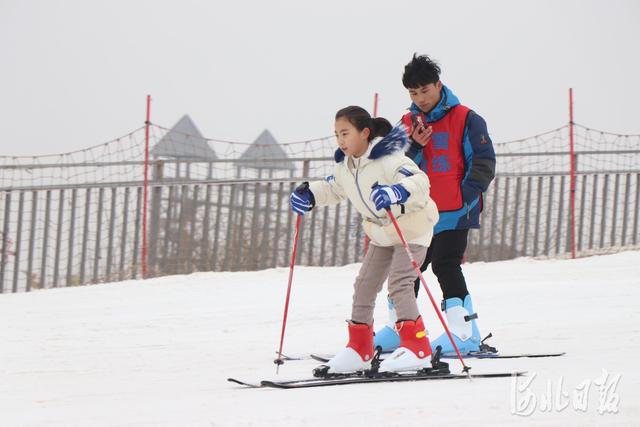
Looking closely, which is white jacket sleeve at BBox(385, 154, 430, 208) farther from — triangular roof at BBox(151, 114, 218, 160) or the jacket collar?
triangular roof at BBox(151, 114, 218, 160)

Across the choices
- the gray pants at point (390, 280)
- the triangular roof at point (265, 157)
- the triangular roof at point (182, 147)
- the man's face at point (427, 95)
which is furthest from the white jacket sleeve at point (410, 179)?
the triangular roof at point (265, 157)

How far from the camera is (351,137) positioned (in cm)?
500

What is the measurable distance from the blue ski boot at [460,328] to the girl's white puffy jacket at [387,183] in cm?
69

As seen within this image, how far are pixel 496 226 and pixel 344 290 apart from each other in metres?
3.75

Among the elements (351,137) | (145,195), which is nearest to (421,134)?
(351,137)

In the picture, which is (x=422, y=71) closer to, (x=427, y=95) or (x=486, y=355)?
(x=427, y=95)

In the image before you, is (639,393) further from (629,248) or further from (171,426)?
(629,248)

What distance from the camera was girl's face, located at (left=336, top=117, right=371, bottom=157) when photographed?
5.00m

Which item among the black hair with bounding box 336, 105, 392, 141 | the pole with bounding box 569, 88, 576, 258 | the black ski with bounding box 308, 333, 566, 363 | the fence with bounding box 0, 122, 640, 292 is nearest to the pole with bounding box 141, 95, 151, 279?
the fence with bounding box 0, 122, 640, 292

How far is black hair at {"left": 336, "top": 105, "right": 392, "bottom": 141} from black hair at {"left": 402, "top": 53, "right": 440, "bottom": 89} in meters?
0.67

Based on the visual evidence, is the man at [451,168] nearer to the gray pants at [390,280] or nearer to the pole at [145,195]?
the gray pants at [390,280]

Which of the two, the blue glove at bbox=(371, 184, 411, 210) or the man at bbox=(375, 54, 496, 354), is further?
the man at bbox=(375, 54, 496, 354)

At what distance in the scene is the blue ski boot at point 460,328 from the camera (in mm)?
5703

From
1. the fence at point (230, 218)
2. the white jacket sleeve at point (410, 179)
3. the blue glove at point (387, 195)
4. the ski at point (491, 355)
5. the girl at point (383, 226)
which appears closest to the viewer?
the blue glove at point (387, 195)
